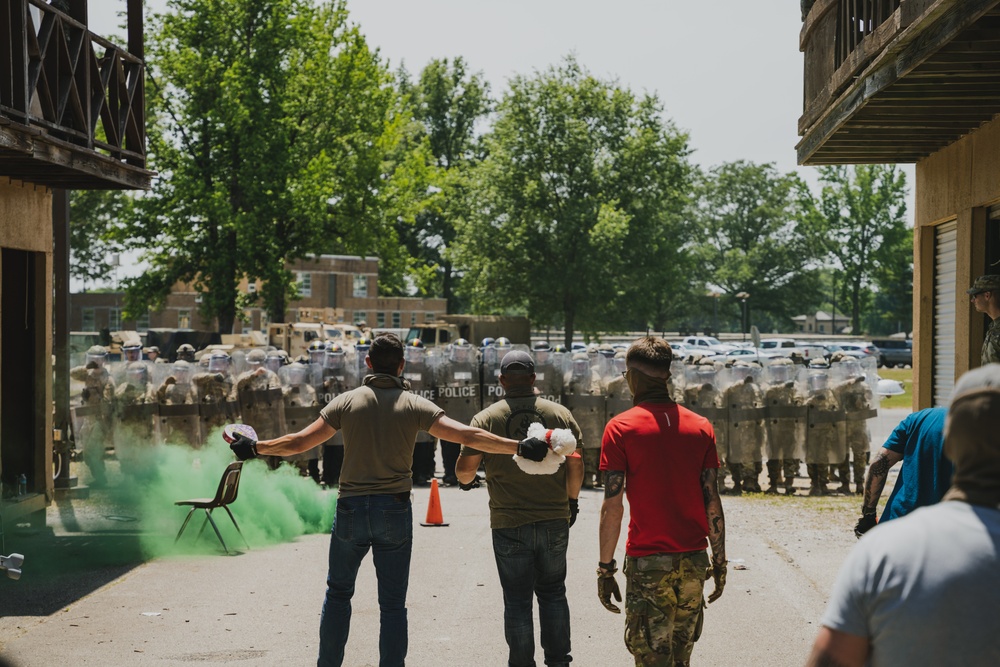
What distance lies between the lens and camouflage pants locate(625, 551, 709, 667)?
514cm

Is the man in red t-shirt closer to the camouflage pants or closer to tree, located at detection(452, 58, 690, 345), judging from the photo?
the camouflage pants

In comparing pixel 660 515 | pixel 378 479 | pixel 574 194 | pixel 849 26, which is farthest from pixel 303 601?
pixel 574 194

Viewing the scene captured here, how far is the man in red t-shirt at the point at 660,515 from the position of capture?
204 inches

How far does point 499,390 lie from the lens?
57.2ft

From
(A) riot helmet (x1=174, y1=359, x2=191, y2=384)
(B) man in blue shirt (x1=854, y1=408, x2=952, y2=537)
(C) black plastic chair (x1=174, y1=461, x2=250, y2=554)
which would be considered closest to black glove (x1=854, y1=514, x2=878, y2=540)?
(B) man in blue shirt (x1=854, y1=408, x2=952, y2=537)

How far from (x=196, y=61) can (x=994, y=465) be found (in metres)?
38.9

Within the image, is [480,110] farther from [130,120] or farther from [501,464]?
[501,464]

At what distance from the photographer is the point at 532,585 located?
624 centimetres

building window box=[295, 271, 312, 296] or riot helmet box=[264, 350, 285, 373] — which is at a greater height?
building window box=[295, 271, 312, 296]

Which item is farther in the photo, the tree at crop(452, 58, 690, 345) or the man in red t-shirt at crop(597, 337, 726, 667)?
the tree at crop(452, 58, 690, 345)

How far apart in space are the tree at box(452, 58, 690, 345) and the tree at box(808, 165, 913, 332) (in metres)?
37.5

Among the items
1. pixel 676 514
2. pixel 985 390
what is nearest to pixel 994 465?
pixel 985 390

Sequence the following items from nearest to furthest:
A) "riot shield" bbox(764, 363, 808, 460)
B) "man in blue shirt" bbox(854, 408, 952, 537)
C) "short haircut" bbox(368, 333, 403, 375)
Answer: "man in blue shirt" bbox(854, 408, 952, 537) → "short haircut" bbox(368, 333, 403, 375) → "riot shield" bbox(764, 363, 808, 460)

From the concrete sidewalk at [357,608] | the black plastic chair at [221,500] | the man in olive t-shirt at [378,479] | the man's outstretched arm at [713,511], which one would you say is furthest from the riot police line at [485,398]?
the man's outstretched arm at [713,511]
